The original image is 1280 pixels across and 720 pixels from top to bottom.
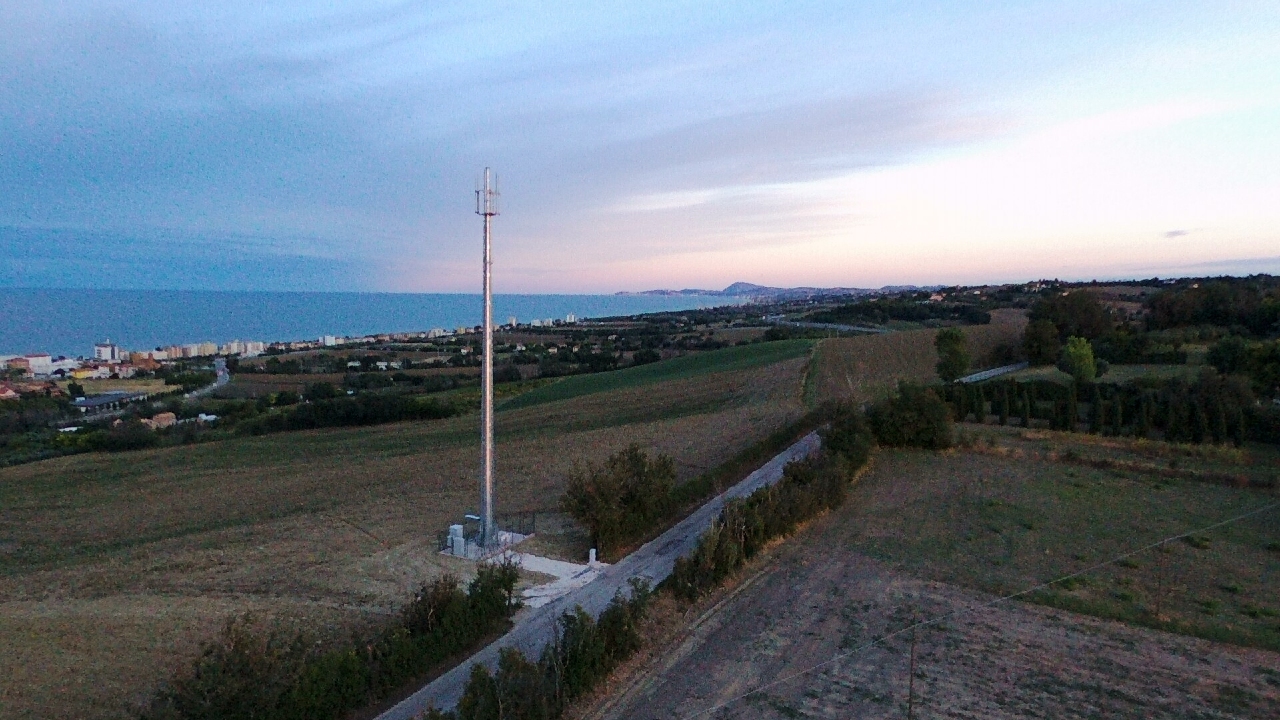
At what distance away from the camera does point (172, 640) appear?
10.5 m

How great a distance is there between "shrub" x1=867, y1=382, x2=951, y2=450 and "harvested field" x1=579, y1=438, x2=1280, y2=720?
20.9ft

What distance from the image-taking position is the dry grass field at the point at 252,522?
10.3 m

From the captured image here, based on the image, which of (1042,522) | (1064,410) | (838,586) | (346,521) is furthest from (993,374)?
(346,521)

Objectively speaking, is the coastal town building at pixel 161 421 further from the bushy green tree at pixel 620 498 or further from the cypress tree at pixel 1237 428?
the cypress tree at pixel 1237 428

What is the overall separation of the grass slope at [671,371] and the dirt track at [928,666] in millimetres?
29680

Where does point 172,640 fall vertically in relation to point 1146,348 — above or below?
below

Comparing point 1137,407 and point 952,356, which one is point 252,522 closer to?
point 1137,407

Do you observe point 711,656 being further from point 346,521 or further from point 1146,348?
point 1146,348

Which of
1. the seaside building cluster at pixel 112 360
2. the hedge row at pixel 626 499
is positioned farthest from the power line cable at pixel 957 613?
the seaside building cluster at pixel 112 360

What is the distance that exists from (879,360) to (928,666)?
36761 millimetres

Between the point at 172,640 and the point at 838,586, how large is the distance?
1088 centimetres

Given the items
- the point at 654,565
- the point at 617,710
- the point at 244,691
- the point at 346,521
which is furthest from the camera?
the point at 346,521

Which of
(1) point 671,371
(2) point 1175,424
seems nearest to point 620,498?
(2) point 1175,424

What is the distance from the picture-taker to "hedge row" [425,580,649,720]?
25.7ft
